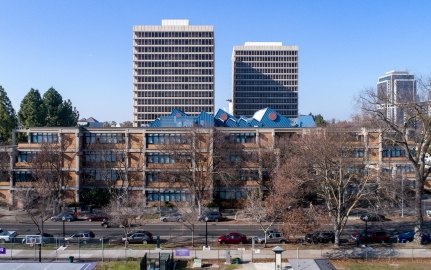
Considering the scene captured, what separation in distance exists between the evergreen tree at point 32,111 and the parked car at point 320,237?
58.0 metres

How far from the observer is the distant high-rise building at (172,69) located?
453ft

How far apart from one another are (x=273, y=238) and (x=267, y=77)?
139874 mm

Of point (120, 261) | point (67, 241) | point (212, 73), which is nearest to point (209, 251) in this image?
point (120, 261)

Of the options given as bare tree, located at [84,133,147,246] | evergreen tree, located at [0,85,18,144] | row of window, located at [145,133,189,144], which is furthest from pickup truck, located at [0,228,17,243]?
evergreen tree, located at [0,85,18,144]

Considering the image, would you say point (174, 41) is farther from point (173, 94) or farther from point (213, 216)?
point (213, 216)

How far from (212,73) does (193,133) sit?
76749 millimetres

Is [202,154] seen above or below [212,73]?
below

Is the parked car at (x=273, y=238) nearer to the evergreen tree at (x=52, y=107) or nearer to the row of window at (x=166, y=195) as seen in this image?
the row of window at (x=166, y=195)

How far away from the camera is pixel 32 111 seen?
84688mm

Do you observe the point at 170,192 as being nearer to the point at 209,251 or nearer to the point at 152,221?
the point at 152,221

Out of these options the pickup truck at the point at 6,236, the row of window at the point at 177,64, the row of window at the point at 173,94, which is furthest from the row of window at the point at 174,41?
the pickup truck at the point at 6,236

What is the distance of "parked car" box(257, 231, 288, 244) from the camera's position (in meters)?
45.4

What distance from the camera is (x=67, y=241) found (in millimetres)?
45312

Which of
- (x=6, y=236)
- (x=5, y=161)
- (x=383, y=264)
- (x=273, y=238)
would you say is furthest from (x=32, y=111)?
(x=383, y=264)
